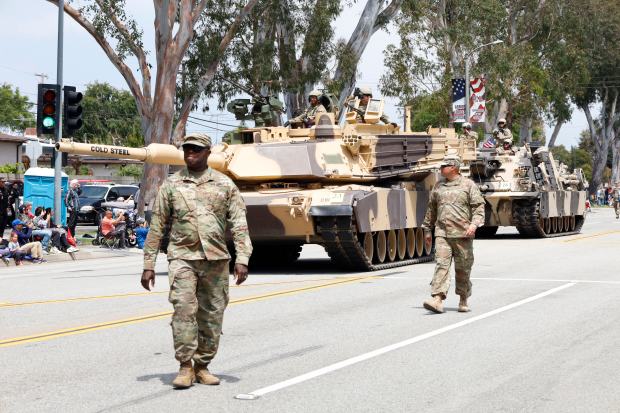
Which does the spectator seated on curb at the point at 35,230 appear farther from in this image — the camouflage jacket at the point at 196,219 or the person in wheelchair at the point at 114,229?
the camouflage jacket at the point at 196,219

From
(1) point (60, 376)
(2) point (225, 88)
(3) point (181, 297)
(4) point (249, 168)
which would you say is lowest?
(1) point (60, 376)

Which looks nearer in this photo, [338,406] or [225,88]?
[338,406]

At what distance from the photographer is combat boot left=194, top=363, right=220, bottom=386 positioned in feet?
27.5

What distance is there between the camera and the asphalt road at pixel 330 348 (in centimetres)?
797

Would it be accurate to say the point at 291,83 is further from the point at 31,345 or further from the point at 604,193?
the point at 604,193

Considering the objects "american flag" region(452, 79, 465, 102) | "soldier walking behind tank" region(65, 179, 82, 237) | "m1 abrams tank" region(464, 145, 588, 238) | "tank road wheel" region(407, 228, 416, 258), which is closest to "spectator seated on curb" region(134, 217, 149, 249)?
"soldier walking behind tank" region(65, 179, 82, 237)

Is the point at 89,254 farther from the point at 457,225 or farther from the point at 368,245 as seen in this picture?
the point at 457,225

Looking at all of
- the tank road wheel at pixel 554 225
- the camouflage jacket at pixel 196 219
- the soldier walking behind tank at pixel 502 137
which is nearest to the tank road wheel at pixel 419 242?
the soldier walking behind tank at pixel 502 137

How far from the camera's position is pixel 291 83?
43312 millimetres

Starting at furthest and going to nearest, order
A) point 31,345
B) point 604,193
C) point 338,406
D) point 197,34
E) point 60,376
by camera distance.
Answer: point 604,193 < point 197,34 < point 31,345 < point 60,376 < point 338,406

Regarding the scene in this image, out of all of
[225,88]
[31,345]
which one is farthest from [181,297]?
[225,88]

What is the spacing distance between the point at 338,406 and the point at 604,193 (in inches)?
3429

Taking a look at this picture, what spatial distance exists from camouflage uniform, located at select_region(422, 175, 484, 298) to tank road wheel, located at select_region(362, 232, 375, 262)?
669cm

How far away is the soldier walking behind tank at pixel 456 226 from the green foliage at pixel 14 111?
86600 millimetres
